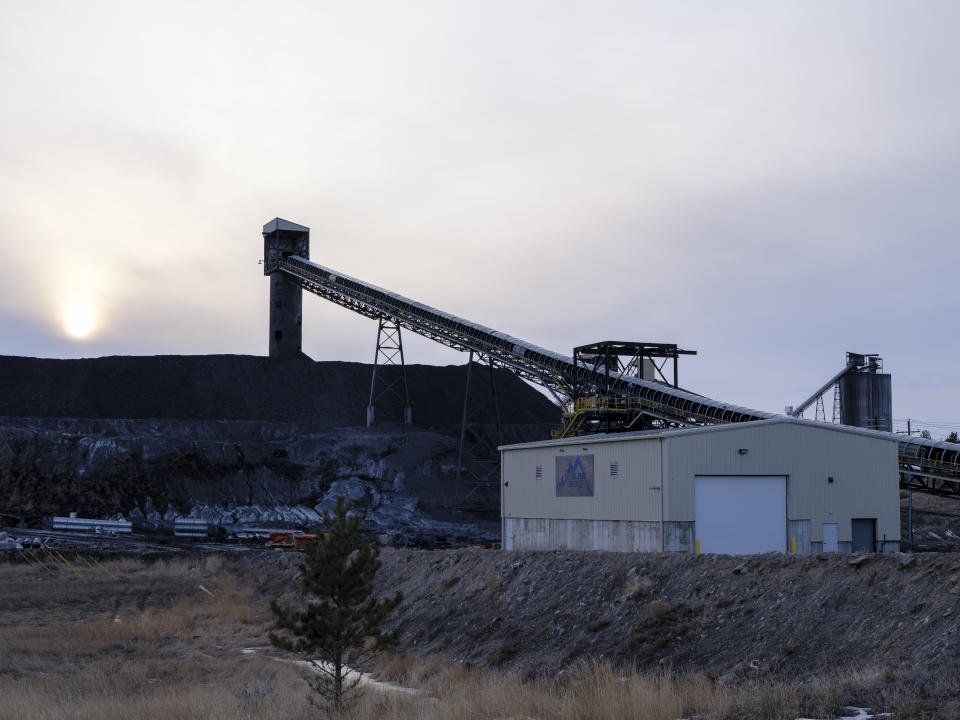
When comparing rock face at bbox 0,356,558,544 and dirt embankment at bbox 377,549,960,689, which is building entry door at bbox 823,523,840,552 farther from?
rock face at bbox 0,356,558,544

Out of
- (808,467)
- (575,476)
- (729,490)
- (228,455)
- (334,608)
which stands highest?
(228,455)

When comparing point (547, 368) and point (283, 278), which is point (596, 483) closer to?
point (547, 368)

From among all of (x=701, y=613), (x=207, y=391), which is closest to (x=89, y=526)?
(x=207, y=391)

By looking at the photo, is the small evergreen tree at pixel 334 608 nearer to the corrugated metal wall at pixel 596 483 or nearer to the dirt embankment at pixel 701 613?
the dirt embankment at pixel 701 613

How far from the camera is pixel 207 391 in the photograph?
289 ft

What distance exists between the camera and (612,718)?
12.9m

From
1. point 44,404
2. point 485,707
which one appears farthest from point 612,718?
point 44,404

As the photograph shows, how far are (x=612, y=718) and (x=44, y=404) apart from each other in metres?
82.7

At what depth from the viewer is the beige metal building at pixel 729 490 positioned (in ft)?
99.5

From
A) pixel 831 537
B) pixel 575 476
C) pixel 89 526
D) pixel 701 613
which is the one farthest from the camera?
pixel 89 526

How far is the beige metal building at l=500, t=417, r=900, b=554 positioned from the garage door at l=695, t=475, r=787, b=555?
32mm

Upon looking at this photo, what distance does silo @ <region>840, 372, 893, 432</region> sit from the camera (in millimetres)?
62375

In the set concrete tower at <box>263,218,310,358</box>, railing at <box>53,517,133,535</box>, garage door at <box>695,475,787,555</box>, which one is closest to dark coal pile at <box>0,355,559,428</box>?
concrete tower at <box>263,218,310,358</box>

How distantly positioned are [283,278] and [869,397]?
47.0 meters
